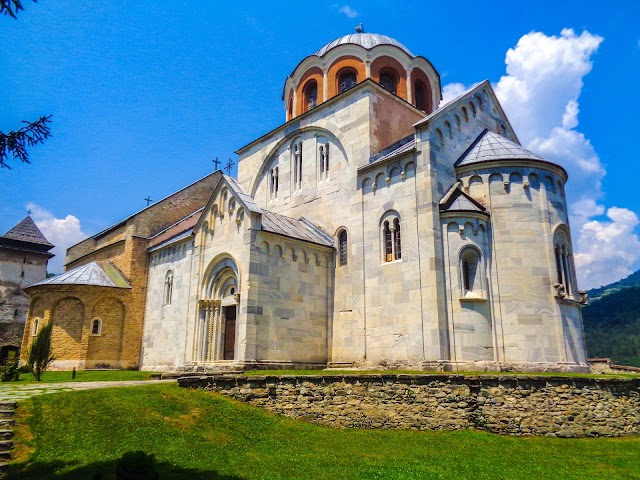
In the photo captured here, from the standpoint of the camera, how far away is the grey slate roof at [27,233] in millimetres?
41219

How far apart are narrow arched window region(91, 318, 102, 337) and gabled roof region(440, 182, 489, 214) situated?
19733 mm

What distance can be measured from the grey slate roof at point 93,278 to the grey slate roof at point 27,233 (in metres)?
16.1

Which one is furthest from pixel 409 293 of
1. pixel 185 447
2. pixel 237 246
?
pixel 185 447

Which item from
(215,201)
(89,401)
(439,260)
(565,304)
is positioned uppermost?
(215,201)

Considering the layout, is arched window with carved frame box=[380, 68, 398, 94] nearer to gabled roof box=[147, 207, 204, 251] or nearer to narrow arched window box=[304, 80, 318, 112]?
narrow arched window box=[304, 80, 318, 112]

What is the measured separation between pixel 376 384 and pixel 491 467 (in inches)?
169

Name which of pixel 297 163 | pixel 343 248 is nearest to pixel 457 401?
pixel 343 248

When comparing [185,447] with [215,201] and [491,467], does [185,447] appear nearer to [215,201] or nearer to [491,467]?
[491,467]

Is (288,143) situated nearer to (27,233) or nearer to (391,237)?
(391,237)

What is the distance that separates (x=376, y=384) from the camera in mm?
13398

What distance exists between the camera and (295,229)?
21.1 metres

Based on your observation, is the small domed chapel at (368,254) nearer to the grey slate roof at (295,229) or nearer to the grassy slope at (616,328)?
the grey slate roof at (295,229)

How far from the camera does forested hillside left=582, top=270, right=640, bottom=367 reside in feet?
172

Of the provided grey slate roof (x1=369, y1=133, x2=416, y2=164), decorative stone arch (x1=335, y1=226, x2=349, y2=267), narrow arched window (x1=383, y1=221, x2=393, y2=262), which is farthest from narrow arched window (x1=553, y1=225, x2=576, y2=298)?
decorative stone arch (x1=335, y1=226, x2=349, y2=267)
